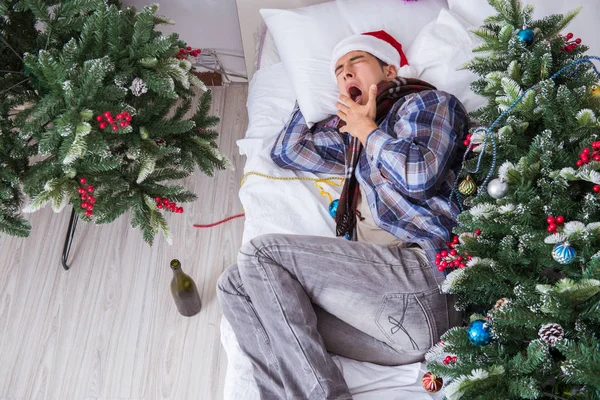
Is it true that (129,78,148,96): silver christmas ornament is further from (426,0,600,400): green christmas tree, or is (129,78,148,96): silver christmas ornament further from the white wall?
the white wall

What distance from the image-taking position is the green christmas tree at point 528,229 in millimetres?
1004

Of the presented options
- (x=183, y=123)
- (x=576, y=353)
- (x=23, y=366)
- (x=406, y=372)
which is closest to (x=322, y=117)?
(x=183, y=123)

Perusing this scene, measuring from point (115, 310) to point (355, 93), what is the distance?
117 centimetres

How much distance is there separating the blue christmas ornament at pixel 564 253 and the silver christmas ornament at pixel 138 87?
3.48 feet

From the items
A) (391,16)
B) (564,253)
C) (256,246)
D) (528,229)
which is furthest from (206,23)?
(564,253)

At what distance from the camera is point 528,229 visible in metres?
1.13

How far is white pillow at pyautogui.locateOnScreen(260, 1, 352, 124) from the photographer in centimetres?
189

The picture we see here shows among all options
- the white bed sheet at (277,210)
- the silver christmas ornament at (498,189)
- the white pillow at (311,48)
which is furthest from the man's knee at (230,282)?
the silver christmas ornament at (498,189)

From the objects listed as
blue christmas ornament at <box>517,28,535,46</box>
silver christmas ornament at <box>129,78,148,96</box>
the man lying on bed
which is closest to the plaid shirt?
the man lying on bed

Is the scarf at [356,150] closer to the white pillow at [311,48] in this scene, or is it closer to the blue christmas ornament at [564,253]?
the white pillow at [311,48]

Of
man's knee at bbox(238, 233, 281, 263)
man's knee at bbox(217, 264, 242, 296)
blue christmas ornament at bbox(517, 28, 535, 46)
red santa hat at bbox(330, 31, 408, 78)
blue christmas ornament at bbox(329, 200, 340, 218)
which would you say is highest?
blue christmas ornament at bbox(517, 28, 535, 46)

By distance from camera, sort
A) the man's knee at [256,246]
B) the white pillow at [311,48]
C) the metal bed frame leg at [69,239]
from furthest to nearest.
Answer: the metal bed frame leg at [69,239] < the white pillow at [311,48] < the man's knee at [256,246]

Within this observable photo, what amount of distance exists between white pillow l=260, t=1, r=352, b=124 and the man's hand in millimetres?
246

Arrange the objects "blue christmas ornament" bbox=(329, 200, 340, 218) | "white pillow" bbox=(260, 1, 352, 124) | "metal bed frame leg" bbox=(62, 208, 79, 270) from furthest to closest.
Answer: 1. "metal bed frame leg" bbox=(62, 208, 79, 270)
2. "white pillow" bbox=(260, 1, 352, 124)
3. "blue christmas ornament" bbox=(329, 200, 340, 218)
